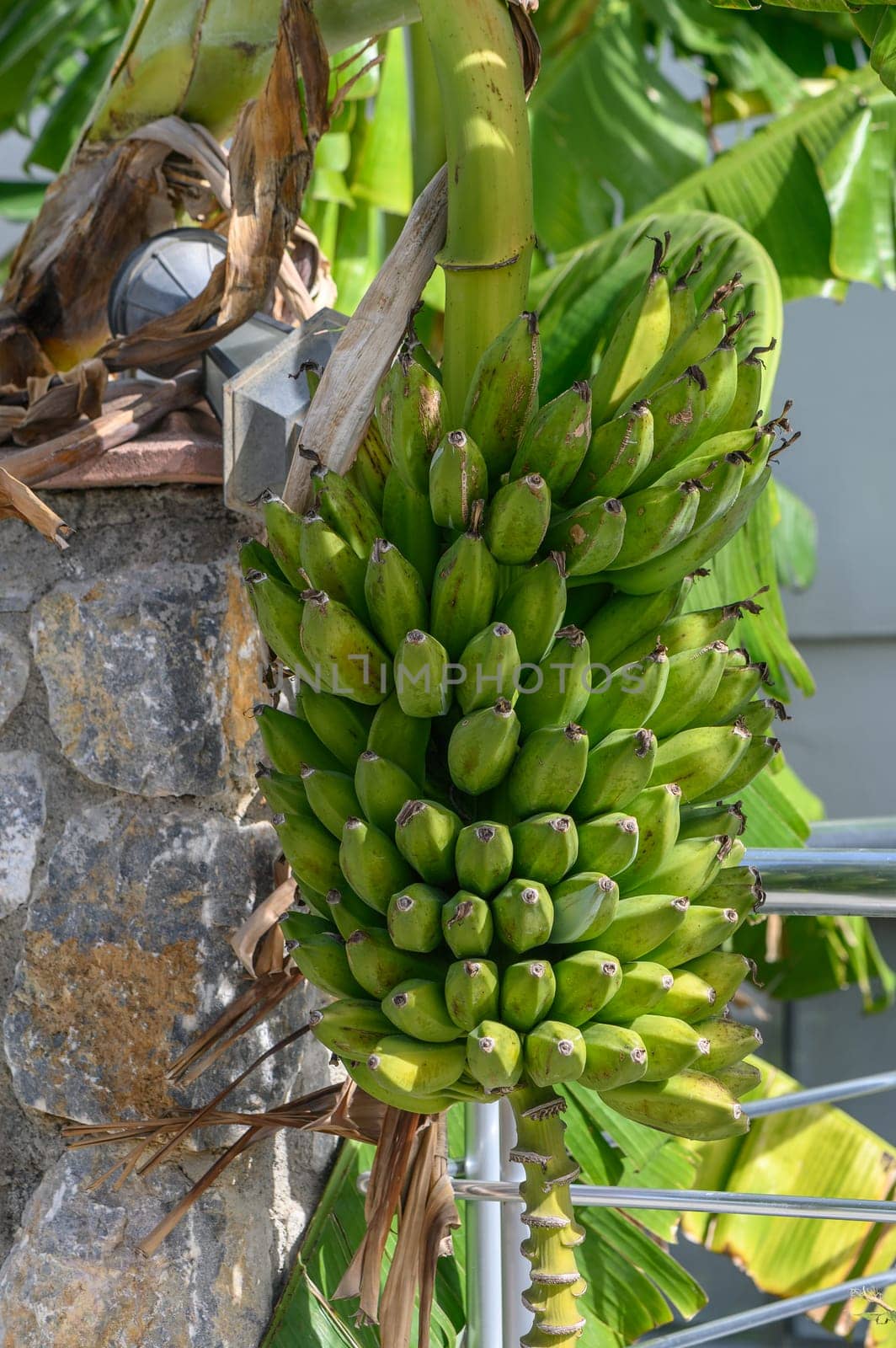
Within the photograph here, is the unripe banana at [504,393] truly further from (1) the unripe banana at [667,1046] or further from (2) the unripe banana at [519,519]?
(1) the unripe banana at [667,1046]

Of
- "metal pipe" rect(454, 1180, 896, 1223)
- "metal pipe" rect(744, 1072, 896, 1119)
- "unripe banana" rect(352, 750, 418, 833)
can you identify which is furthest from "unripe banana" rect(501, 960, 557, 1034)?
"metal pipe" rect(744, 1072, 896, 1119)

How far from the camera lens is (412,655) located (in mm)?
593

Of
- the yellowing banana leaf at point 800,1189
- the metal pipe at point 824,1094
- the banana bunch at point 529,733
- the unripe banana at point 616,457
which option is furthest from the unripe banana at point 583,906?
the yellowing banana leaf at point 800,1189

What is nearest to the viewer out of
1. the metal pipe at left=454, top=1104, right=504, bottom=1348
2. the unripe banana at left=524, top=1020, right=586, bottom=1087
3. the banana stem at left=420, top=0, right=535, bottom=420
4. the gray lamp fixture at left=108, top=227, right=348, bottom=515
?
the unripe banana at left=524, top=1020, right=586, bottom=1087

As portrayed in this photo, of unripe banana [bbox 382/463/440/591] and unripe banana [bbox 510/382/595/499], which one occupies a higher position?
unripe banana [bbox 510/382/595/499]

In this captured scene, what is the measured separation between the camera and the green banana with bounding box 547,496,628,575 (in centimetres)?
60

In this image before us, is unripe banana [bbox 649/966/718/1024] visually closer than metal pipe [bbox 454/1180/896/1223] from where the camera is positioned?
Yes

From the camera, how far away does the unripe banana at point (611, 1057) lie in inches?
22.4

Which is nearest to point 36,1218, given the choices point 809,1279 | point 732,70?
point 809,1279

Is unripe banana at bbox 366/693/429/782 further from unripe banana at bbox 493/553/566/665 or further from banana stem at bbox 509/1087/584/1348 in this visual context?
banana stem at bbox 509/1087/584/1348

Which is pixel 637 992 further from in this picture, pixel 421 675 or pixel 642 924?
pixel 421 675

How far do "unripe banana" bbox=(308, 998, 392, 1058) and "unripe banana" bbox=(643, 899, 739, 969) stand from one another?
0.51ft

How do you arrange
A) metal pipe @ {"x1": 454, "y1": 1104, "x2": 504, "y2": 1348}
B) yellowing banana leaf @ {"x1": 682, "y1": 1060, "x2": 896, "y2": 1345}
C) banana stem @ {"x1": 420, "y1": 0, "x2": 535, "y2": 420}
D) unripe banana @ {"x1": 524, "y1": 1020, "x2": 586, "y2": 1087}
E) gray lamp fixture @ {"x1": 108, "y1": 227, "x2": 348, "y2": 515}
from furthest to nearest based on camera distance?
1. yellowing banana leaf @ {"x1": 682, "y1": 1060, "x2": 896, "y2": 1345}
2. metal pipe @ {"x1": 454, "y1": 1104, "x2": 504, "y2": 1348}
3. gray lamp fixture @ {"x1": 108, "y1": 227, "x2": 348, "y2": 515}
4. banana stem @ {"x1": 420, "y1": 0, "x2": 535, "y2": 420}
5. unripe banana @ {"x1": 524, "y1": 1020, "x2": 586, "y2": 1087}

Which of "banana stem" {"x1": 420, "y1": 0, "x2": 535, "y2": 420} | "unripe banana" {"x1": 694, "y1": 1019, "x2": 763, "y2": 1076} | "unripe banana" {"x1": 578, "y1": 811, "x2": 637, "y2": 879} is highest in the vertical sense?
"banana stem" {"x1": 420, "y1": 0, "x2": 535, "y2": 420}
